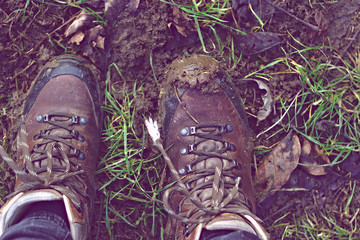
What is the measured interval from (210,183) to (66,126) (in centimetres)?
98

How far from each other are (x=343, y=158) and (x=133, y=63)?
1.55m

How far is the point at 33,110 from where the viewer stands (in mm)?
2334

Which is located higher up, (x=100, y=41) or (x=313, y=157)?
(x=100, y=41)

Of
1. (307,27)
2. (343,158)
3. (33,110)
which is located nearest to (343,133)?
(343,158)

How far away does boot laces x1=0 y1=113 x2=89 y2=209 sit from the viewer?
6.22 ft

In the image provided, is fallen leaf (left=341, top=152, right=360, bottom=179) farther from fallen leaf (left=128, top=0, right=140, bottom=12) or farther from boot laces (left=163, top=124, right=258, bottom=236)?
fallen leaf (left=128, top=0, right=140, bottom=12)

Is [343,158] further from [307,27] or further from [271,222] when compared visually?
[307,27]

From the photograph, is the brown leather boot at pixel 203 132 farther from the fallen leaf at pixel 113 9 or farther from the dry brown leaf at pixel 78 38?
the dry brown leaf at pixel 78 38

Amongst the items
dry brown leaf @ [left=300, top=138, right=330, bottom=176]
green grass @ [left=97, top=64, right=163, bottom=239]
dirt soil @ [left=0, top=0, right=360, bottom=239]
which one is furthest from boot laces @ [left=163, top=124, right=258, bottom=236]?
dry brown leaf @ [left=300, top=138, right=330, bottom=176]

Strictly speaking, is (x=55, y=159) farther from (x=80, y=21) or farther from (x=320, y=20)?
(x=320, y=20)

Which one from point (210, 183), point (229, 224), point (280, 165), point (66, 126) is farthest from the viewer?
point (280, 165)

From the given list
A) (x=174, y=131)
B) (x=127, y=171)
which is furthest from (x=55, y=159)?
(x=174, y=131)

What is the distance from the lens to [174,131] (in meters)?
2.33

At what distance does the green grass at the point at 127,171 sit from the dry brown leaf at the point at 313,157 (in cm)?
97
